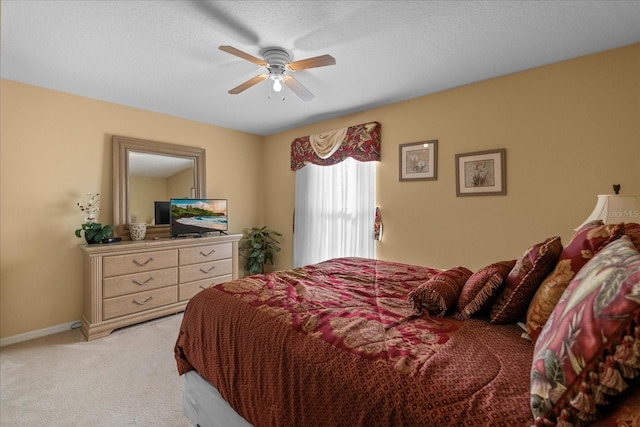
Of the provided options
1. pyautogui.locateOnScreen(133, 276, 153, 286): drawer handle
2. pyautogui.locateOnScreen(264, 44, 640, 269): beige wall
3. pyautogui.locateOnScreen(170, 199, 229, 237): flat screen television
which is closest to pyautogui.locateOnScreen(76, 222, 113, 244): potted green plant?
pyautogui.locateOnScreen(133, 276, 153, 286): drawer handle


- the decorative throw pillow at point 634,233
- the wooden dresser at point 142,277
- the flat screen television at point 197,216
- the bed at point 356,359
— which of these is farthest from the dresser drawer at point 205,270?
the decorative throw pillow at point 634,233

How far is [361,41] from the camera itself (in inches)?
82.6

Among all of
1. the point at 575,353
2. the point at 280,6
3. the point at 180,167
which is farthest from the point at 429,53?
the point at 180,167

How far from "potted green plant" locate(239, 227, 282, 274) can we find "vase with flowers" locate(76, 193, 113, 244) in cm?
188

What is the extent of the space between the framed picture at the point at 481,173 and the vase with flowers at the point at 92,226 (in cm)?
368

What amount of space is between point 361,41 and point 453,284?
1.78 metres

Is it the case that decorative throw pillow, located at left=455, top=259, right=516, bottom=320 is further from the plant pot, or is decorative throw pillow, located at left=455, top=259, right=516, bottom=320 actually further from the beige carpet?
the plant pot

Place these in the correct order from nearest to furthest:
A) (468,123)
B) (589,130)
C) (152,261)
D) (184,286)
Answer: (589,130)
(468,123)
(152,261)
(184,286)

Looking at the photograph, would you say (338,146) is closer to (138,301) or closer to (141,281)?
(141,281)

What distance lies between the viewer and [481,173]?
108 inches

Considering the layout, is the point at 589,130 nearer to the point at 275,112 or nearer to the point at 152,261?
the point at 275,112

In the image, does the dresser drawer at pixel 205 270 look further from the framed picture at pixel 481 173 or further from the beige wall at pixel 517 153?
the framed picture at pixel 481 173

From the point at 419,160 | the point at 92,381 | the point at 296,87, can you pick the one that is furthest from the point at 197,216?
the point at 419,160

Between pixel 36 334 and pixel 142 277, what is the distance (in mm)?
1086
